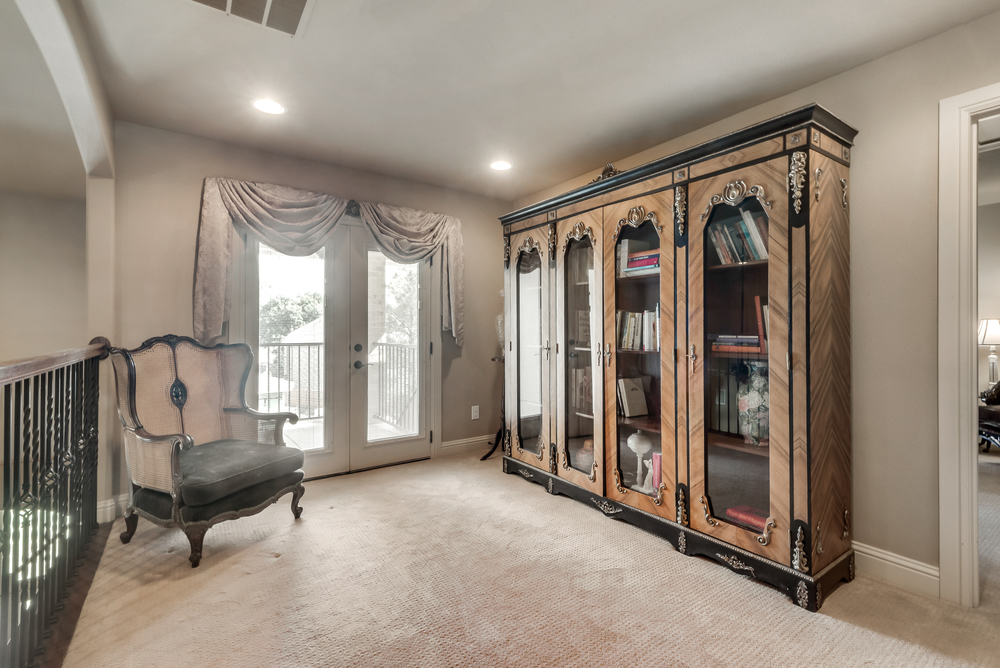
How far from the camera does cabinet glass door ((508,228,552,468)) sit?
333cm

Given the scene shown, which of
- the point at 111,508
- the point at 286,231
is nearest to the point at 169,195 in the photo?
the point at 286,231

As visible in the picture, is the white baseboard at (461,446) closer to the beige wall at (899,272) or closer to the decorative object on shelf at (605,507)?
the decorative object on shelf at (605,507)

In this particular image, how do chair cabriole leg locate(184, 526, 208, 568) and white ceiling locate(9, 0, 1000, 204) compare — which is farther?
chair cabriole leg locate(184, 526, 208, 568)

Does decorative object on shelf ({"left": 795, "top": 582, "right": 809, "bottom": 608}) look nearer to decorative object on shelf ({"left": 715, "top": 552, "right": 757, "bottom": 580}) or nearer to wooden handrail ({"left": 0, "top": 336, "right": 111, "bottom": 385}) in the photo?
decorative object on shelf ({"left": 715, "top": 552, "right": 757, "bottom": 580})

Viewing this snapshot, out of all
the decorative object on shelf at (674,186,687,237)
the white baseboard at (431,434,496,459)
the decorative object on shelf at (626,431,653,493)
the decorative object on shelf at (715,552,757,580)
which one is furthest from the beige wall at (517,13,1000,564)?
the white baseboard at (431,434,496,459)

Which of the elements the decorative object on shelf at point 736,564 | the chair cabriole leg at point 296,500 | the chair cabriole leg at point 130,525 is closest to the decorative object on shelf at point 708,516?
the decorative object on shelf at point 736,564

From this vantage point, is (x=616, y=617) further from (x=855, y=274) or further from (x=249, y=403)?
(x=249, y=403)

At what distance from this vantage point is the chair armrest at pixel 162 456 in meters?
2.28

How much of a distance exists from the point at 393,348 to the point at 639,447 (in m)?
2.16

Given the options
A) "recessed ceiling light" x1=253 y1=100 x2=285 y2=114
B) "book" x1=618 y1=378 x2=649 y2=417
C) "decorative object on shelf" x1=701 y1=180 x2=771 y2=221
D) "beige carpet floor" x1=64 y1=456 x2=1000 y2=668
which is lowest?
"beige carpet floor" x1=64 y1=456 x2=1000 y2=668

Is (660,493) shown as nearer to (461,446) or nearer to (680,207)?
(680,207)

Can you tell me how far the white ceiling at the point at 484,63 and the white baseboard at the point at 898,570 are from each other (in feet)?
7.41

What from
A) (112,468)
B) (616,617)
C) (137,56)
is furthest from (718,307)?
(112,468)

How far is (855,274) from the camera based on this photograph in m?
2.23
